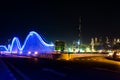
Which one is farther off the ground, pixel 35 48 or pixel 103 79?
pixel 35 48

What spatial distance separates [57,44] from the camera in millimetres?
86438

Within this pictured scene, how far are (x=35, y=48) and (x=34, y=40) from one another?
4.67 m

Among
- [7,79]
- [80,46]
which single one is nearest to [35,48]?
[80,46]

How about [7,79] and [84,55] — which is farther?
[84,55]

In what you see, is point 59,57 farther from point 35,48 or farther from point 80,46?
point 80,46

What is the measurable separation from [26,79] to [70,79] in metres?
2.73

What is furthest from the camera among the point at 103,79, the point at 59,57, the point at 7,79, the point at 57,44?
the point at 57,44

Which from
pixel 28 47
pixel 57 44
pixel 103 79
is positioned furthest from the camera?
pixel 28 47

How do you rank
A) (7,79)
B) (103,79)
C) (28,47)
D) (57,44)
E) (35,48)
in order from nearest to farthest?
(103,79), (7,79), (57,44), (35,48), (28,47)

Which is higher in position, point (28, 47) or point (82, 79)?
point (28, 47)

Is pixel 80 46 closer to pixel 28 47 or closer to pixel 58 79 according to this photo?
pixel 28 47

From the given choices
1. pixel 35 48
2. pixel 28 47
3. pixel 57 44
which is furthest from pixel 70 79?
pixel 28 47

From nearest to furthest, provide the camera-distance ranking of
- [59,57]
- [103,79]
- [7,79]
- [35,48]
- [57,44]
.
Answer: [103,79] < [7,79] < [59,57] < [57,44] < [35,48]

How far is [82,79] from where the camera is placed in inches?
904
